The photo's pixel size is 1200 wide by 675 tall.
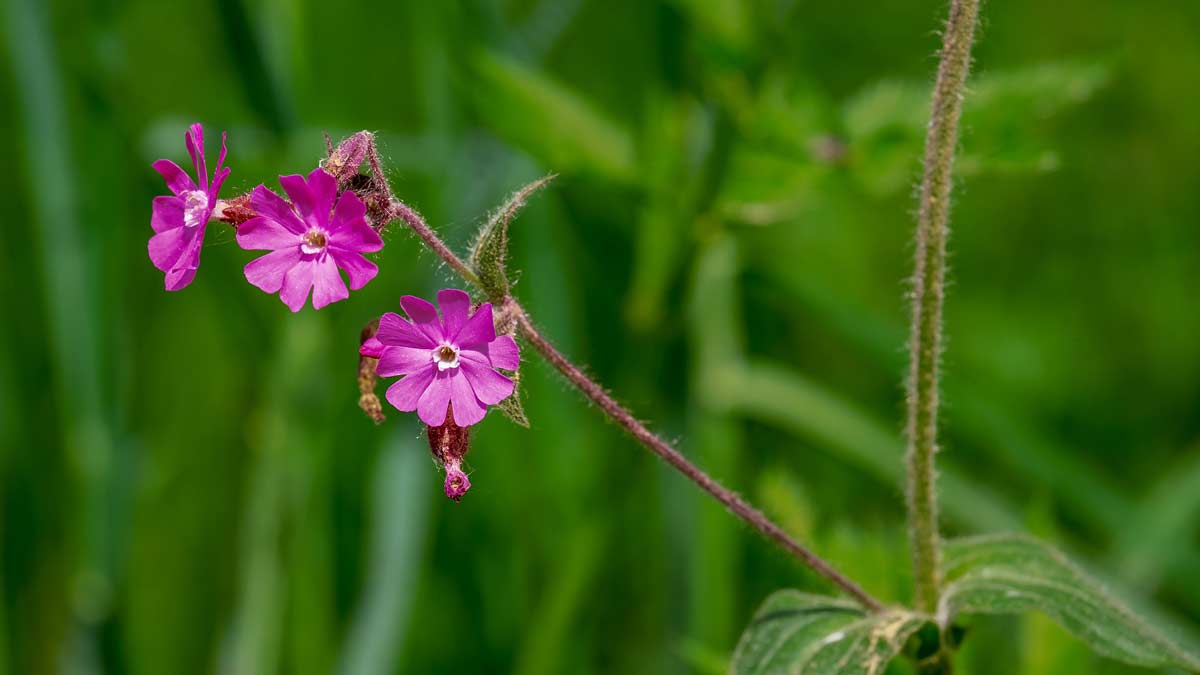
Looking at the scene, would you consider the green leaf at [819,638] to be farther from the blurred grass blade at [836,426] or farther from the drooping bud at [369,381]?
the blurred grass blade at [836,426]

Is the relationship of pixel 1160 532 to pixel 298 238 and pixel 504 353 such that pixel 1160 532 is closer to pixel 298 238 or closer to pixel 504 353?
pixel 504 353

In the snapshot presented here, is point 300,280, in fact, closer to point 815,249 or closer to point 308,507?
point 308,507

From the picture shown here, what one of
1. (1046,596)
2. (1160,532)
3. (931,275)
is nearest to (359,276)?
(931,275)

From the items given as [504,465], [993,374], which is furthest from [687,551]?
[993,374]

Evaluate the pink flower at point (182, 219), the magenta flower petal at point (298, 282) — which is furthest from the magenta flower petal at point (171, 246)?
the magenta flower petal at point (298, 282)

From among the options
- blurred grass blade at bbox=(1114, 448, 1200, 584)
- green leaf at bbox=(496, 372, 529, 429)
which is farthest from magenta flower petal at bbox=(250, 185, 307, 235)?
blurred grass blade at bbox=(1114, 448, 1200, 584)

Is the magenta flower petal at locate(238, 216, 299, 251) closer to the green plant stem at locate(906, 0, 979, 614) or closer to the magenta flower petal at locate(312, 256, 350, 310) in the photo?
the magenta flower petal at locate(312, 256, 350, 310)
